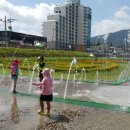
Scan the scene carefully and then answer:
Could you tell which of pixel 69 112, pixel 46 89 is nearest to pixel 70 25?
pixel 69 112

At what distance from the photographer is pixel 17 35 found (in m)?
91.8

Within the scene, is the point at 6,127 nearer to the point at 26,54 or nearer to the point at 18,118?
the point at 18,118

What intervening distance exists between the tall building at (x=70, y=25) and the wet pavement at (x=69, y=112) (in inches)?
4589

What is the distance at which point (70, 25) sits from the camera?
14912 cm

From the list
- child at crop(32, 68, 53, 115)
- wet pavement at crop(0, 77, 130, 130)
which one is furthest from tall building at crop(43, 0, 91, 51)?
child at crop(32, 68, 53, 115)

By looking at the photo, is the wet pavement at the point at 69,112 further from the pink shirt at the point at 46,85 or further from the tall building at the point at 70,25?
the tall building at the point at 70,25

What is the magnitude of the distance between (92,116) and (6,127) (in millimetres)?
2805

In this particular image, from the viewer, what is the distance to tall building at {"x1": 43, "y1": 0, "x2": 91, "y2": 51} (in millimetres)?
135875

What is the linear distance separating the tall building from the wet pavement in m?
117

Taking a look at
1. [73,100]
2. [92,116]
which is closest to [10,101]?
[73,100]

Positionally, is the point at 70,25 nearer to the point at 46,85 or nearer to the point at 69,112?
the point at 69,112

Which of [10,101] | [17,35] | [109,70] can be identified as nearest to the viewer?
[10,101]

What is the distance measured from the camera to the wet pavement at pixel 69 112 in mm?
9492

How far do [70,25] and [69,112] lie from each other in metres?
139
